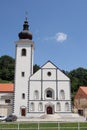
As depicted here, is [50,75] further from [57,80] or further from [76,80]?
[76,80]

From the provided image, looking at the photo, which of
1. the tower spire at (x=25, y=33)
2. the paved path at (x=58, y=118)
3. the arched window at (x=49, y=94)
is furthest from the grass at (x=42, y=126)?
the tower spire at (x=25, y=33)

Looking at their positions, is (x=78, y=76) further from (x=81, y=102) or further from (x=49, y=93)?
(x=49, y=93)

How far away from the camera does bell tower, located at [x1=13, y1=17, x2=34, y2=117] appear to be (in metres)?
48.5

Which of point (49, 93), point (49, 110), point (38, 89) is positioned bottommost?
point (49, 110)

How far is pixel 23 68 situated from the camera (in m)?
50.3

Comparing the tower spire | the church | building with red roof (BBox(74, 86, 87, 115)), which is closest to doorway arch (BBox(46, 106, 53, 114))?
the church

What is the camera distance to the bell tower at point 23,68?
159ft

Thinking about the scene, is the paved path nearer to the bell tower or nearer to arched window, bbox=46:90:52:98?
the bell tower

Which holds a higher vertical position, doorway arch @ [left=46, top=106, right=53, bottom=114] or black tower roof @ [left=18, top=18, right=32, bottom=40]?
black tower roof @ [left=18, top=18, right=32, bottom=40]

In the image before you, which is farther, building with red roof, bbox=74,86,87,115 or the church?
building with red roof, bbox=74,86,87,115

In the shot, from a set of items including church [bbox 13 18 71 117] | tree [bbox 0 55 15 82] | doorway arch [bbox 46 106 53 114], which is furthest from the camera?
tree [bbox 0 55 15 82]

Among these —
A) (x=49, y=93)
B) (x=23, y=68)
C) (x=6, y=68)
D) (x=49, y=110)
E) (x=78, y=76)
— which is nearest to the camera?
(x=49, y=110)

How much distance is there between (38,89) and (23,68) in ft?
15.0

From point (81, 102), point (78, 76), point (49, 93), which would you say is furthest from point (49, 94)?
point (78, 76)
